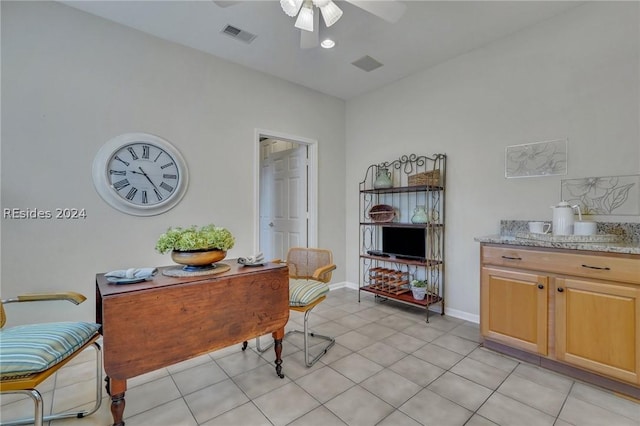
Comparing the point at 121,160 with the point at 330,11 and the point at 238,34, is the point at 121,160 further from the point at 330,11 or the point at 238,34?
the point at 330,11

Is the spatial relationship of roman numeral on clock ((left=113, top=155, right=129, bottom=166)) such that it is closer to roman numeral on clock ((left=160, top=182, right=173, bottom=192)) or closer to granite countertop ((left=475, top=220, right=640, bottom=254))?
roman numeral on clock ((left=160, top=182, right=173, bottom=192))

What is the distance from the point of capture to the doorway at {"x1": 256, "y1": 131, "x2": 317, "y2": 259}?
3.92 m

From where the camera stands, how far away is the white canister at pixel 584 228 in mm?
2077

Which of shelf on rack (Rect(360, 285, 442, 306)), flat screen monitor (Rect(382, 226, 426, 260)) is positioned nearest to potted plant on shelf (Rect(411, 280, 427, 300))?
shelf on rack (Rect(360, 285, 442, 306))

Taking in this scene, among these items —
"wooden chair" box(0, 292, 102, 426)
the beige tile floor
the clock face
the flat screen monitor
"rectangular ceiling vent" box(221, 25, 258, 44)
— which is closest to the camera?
"wooden chair" box(0, 292, 102, 426)

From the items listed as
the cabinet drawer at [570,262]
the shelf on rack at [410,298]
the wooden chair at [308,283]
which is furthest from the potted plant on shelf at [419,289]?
the wooden chair at [308,283]

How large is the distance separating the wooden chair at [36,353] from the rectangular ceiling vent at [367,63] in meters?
3.22

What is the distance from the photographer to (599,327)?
1.81m

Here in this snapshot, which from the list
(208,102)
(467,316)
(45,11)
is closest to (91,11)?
(45,11)

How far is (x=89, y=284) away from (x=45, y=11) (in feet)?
7.12

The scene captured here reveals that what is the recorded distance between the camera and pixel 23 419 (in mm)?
1568

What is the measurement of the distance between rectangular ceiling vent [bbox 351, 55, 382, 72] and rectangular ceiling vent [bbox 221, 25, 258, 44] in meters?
1.12

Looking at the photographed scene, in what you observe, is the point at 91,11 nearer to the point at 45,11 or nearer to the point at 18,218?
the point at 45,11

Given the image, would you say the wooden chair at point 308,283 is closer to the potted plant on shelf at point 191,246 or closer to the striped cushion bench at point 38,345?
the potted plant on shelf at point 191,246
